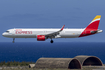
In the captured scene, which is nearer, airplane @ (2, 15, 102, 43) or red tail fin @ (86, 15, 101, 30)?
airplane @ (2, 15, 102, 43)

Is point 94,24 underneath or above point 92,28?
above

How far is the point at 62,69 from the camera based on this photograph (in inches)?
2680

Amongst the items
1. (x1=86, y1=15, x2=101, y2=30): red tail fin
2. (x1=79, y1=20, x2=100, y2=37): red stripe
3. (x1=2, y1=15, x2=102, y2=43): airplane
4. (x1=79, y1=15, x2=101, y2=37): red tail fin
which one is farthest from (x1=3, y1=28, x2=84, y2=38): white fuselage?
(x1=86, y1=15, x2=101, y2=30): red tail fin

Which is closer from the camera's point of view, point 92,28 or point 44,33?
point 44,33

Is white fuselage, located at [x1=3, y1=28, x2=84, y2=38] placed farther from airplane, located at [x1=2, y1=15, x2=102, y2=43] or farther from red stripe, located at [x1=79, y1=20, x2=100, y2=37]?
red stripe, located at [x1=79, y1=20, x2=100, y2=37]

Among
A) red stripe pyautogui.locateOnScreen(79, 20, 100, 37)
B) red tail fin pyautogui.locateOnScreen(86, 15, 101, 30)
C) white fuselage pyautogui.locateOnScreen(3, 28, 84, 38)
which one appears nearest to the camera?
white fuselage pyautogui.locateOnScreen(3, 28, 84, 38)

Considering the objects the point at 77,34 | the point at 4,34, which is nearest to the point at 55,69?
the point at 77,34

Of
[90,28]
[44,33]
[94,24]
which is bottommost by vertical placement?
[44,33]

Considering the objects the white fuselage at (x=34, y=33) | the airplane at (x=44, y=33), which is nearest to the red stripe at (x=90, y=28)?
the airplane at (x=44, y=33)

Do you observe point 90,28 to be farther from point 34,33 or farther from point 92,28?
point 34,33

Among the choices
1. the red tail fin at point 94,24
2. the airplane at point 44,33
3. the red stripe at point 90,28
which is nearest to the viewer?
the airplane at point 44,33

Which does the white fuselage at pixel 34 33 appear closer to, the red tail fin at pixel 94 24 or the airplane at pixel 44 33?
the airplane at pixel 44 33

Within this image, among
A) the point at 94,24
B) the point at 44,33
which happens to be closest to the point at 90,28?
the point at 94,24

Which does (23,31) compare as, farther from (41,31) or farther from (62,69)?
(62,69)
